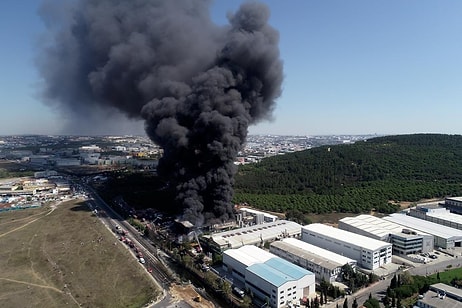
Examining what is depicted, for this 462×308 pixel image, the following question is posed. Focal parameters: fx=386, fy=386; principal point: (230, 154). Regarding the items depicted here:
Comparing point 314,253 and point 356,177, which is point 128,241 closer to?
point 314,253

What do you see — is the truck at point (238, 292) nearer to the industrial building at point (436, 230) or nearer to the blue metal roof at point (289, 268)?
the blue metal roof at point (289, 268)

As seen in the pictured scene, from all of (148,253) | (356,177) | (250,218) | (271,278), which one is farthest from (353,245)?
(356,177)

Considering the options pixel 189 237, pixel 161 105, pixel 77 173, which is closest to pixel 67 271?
pixel 189 237

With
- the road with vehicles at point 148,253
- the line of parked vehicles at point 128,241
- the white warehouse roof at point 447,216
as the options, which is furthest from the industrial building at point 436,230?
the line of parked vehicles at point 128,241

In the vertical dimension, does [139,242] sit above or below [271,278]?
below

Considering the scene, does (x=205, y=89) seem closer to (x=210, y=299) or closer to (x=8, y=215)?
(x=210, y=299)

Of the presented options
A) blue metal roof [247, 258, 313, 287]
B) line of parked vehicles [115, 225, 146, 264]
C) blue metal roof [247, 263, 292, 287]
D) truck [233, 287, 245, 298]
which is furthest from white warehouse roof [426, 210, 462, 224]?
line of parked vehicles [115, 225, 146, 264]

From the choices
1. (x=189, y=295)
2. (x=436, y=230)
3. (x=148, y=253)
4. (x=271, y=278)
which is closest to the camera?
(x=271, y=278)
